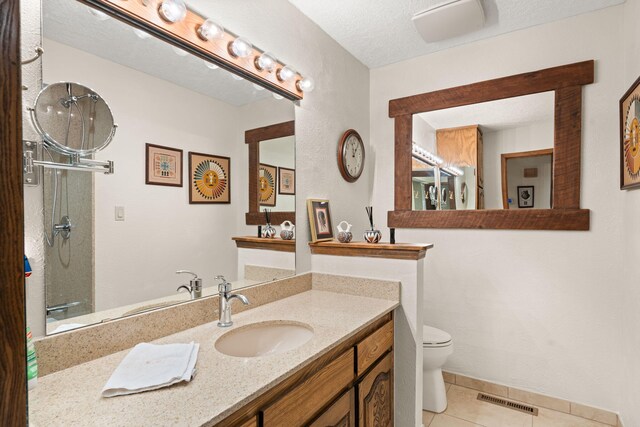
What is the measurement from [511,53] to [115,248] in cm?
267

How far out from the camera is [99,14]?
1154 millimetres

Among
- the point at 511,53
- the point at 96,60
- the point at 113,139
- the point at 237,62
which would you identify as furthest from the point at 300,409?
the point at 511,53

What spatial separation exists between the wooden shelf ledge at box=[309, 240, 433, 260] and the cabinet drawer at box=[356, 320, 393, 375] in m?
0.36

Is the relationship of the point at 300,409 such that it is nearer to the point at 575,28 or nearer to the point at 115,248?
the point at 115,248

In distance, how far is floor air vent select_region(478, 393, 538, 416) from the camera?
7.27ft

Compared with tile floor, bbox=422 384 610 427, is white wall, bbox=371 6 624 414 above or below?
above

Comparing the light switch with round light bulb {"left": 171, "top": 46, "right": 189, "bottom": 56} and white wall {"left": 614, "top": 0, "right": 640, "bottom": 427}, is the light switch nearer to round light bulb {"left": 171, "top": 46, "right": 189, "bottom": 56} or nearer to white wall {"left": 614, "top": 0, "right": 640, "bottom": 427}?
round light bulb {"left": 171, "top": 46, "right": 189, "bottom": 56}

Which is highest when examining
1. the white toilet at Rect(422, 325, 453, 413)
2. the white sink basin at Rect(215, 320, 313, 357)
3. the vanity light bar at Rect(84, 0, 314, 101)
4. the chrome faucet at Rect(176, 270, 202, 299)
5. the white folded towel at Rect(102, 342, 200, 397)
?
the vanity light bar at Rect(84, 0, 314, 101)

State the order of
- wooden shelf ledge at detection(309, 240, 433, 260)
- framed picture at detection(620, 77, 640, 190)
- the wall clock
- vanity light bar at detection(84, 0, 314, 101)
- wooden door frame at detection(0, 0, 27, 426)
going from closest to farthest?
wooden door frame at detection(0, 0, 27, 426) → vanity light bar at detection(84, 0, 314, 101) → framed picture at detection(620, 77, 640, 190) → wooden shelf ledge at detection(309, 240, 433, 260) → the wall clock

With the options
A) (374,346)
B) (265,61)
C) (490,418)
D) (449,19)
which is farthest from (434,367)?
(449,19)

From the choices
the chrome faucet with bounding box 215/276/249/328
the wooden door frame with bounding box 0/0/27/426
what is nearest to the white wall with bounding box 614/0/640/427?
the chrome faucet with bounding box 215/276/249/328

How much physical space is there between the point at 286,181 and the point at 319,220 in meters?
0.37

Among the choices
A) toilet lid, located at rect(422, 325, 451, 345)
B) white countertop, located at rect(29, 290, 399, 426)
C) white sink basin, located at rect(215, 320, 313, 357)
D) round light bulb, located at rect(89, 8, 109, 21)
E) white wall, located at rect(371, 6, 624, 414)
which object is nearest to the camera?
white countertop, located at rect(29, 290, 399, 426)

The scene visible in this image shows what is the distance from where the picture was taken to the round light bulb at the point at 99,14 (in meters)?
A: 1.13
